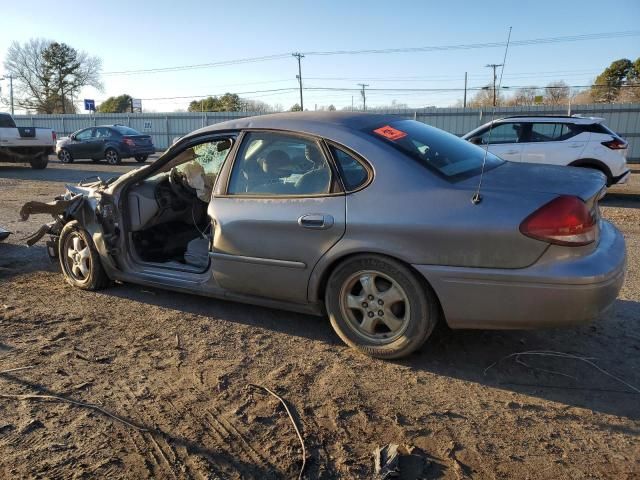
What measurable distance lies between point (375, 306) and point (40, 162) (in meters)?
17.6

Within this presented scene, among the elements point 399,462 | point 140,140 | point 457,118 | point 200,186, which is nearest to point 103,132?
point 140,140

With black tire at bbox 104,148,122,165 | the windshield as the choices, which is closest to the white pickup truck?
black tire at bbox 104,148,122,165

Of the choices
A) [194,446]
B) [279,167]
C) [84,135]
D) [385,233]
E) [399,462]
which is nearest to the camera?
[399,462]

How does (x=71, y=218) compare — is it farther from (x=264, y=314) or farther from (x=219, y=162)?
(x=264, y=314)

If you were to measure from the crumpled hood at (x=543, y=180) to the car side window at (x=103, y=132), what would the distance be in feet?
63.8

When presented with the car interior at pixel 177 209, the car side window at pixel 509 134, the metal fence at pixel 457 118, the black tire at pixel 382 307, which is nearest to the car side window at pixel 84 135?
the metal fence at pixel 457 118

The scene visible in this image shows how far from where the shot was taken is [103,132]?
20500mm

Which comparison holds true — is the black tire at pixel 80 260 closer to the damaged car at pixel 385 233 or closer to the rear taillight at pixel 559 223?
the damaged car at pixel 385 233

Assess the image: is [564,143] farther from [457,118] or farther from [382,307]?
[457,118]

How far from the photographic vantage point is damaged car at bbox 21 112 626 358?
296 centimetres

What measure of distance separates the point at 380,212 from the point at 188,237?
2.50m

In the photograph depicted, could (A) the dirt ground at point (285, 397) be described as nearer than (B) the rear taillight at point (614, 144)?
Yes

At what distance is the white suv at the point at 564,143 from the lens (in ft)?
34.3

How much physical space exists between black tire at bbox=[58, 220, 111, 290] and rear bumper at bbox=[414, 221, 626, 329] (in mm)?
3027
